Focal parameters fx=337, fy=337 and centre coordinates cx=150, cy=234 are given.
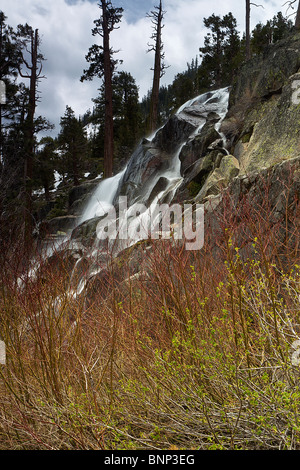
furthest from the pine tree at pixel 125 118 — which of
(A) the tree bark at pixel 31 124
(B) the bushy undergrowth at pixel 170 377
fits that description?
(B) the bushy undergrowth at pixel 170 377

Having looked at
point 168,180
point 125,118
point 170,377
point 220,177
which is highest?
point 125,118

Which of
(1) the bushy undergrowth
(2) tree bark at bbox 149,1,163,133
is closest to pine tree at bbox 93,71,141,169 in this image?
(2) tree bark at bbox 149,1,163,133

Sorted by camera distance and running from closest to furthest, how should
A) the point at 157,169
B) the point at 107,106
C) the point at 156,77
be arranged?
the point at 157,169 → the point at 107,106 → the point at 156,77

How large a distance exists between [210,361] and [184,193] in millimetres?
7935

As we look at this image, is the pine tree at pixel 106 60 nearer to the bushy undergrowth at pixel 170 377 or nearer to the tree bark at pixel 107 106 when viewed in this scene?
the tree bark at pixel 107 106

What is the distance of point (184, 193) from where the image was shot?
399 inches

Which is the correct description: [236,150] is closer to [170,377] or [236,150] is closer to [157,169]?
[157,169]

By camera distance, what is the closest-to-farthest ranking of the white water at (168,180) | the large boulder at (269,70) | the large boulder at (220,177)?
the large boulder at (220,177), the large boulder at (269,70), the white water at (168,180)

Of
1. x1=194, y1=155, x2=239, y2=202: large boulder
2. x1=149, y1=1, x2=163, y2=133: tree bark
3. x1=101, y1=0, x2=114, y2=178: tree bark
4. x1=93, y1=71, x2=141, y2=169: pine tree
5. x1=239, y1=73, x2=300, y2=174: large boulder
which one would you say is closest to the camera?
x1=239, y1=73, x2=300, y2=174: large boulder

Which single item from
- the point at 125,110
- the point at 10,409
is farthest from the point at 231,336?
the point at 125,110

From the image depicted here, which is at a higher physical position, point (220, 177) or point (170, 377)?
point (220, 177)

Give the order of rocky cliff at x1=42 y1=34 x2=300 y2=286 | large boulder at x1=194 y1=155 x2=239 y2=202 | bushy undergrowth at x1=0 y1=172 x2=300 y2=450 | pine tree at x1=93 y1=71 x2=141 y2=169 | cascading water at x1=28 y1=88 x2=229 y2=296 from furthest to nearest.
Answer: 1. pine tree at x1=93 y1=71 x2=141 y2=169
2. cascading water at x1=28 y1=88 x2=229 y2=296
3. large boulder at x1=194 y1=155 x2=239 y2=202
4. rocky cliff at x1=42 y1=34 x2=300 y2=286
5. bushy undergrowth at x1=0 y1=172 x2=300 y2=450

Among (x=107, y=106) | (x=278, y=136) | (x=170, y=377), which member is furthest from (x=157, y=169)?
(x=170, y=377)

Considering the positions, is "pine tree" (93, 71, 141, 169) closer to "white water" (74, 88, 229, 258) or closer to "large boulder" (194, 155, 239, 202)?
"white water" (74, 88, 229, 258)
